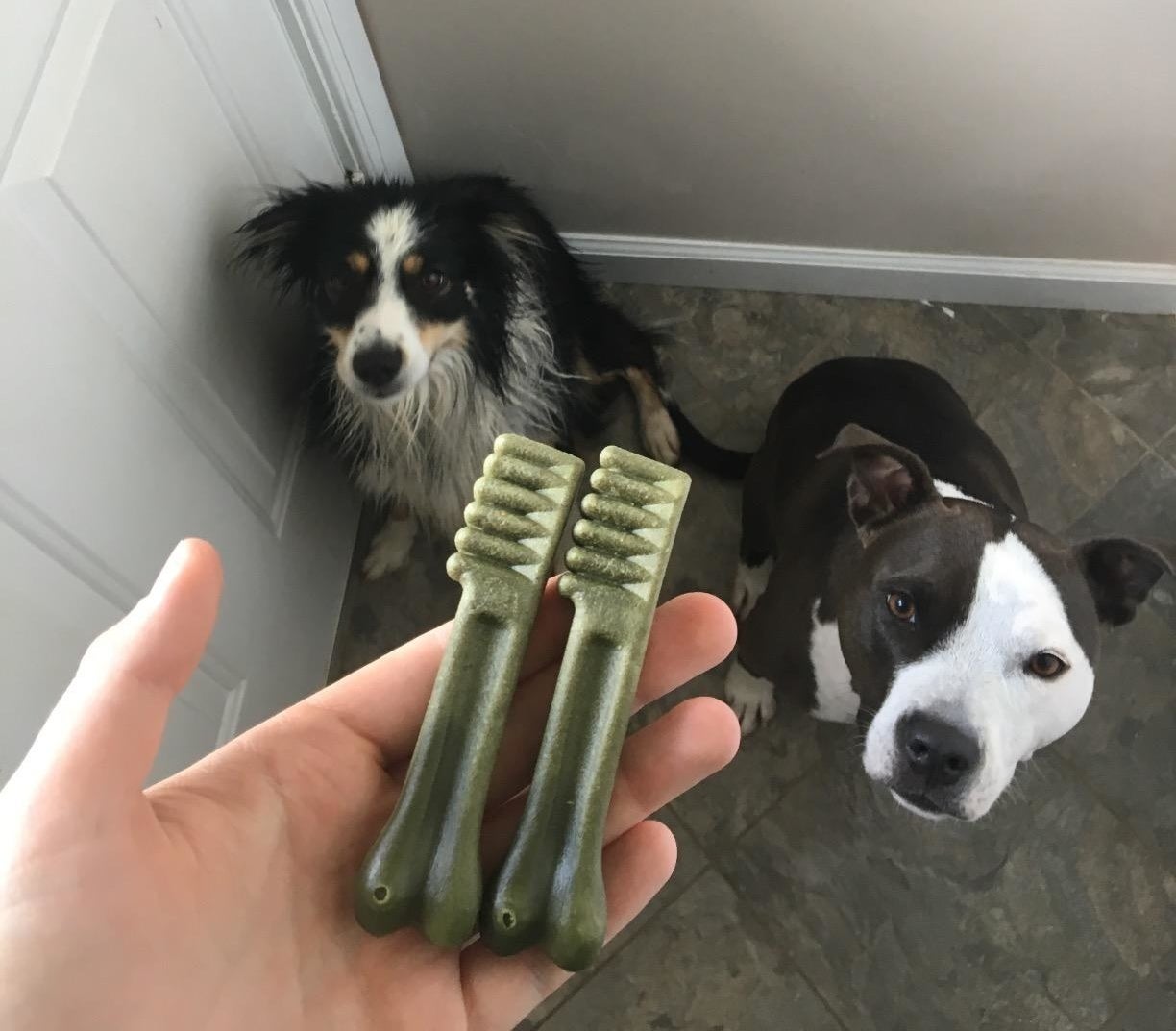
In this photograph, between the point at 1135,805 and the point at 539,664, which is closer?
the point at 539,664

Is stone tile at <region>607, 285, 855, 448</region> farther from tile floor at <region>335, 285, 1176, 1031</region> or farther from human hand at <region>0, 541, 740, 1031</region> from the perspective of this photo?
human hand at <region>0, 541, 740, 1031</region>

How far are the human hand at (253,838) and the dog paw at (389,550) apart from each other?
890 mm

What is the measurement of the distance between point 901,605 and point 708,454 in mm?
769

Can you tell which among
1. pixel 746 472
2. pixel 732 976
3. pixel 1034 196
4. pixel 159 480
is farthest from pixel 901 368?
pixel 159 480

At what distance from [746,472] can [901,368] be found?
0.37 m

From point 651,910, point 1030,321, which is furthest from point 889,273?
point 651,910

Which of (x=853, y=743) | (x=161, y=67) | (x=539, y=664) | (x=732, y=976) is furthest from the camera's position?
(x=853, y=743)

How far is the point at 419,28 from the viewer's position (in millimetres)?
1561

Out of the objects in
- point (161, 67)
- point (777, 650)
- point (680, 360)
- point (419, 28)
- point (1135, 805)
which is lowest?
point (1135, 805)

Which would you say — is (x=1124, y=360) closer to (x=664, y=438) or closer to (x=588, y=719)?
(x=664, y=438)

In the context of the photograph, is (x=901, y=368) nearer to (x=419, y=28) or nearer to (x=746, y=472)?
(x=746, y=472)

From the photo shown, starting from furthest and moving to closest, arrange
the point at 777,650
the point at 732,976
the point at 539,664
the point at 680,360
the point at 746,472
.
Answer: the point at 680,360, the point at 746,472, the point at 732,976, the point at 777,650, the point at 539,664

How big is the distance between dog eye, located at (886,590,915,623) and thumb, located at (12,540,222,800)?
82cm

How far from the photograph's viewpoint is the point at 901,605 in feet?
3.83
